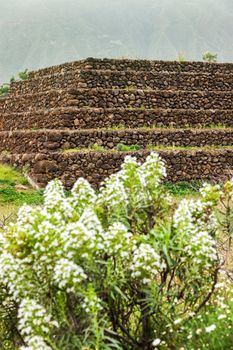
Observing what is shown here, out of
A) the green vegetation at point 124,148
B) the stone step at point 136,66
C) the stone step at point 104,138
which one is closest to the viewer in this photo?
the stone step at point 104,138

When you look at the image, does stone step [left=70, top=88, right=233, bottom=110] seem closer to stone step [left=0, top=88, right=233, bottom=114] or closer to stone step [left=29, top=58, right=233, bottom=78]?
stone step [left=0, top=88, right=233, bottom=114]

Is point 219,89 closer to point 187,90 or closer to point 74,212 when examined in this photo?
point 187,90

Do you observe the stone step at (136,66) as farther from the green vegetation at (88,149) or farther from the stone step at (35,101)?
the green vegetation at (88,149)

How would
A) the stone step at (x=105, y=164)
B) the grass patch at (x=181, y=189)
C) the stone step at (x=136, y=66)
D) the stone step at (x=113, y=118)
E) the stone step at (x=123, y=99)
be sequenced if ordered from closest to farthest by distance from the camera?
the stone step at (x=105, y=164)
the grass patch at (x=181, y=189)
the stone step at (x=113, y=118)
the stone step at (x=123, y=99)
the stone step at (x=136, y=66)

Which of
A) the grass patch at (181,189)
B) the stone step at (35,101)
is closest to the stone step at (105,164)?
the grass patch at (181,189)

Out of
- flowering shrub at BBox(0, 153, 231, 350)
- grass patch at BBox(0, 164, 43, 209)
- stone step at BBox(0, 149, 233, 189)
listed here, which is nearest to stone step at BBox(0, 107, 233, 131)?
stone step at BBox(0, 149, 233, 189)

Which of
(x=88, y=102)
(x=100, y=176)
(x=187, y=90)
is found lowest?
(x=100, y=176)

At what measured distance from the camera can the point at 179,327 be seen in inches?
201

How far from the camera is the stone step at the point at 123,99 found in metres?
20.1

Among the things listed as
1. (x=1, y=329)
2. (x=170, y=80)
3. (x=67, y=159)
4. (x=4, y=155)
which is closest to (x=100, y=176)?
(x=67, y=159)

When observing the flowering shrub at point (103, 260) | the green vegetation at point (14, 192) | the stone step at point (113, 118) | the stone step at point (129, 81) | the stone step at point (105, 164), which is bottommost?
the flowering shrub at point (103, 260)

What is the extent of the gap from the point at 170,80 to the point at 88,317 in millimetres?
18578

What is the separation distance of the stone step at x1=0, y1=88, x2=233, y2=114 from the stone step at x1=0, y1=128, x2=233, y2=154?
1.29 meters

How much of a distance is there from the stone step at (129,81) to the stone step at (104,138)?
6.73 feet
